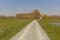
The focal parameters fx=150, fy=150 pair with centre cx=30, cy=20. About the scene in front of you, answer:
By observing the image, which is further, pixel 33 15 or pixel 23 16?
pixel 33 15

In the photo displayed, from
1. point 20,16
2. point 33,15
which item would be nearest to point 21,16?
point 20,16

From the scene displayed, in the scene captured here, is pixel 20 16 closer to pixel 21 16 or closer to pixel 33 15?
pixel 21 16

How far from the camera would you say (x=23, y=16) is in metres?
91.6

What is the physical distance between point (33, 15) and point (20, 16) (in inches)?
594

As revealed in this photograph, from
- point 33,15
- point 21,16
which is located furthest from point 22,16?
point 33,15

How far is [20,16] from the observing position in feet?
292

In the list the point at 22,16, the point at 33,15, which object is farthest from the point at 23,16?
the point at 33,15

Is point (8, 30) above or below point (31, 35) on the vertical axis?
below

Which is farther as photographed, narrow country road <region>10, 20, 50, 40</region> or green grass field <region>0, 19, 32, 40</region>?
green grass field <region>0, 19, 32, 40</region>

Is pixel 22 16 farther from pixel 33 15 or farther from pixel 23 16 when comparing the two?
pixel 33 15

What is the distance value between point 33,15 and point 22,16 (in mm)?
13342

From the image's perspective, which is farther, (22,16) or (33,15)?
(33,15)

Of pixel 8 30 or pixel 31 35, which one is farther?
pixel 8 30

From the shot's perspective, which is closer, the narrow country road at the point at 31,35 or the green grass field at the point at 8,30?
the narrow country road at the point at 31,35
